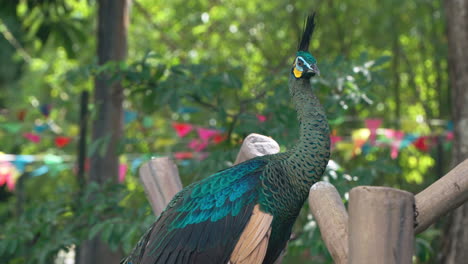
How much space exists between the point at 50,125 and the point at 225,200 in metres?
5.17

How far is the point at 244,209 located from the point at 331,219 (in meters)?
0.29

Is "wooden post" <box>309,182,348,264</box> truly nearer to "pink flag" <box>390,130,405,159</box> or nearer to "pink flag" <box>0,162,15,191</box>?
"pink flag" <box>390,130,405,159</box>

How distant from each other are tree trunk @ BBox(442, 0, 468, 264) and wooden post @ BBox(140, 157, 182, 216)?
7.44ft

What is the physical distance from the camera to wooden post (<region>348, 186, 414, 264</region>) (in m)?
1.46

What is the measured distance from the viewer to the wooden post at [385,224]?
1463 mm

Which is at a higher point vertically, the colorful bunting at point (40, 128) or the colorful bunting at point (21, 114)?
the colorful bunting at point (21, 114)

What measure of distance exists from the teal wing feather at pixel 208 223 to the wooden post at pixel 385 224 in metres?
0.51

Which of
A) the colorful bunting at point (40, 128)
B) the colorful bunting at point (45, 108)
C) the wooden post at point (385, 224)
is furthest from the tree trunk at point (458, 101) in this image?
the colorful bunting at point (40, 128)

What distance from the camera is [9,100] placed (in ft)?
35.2

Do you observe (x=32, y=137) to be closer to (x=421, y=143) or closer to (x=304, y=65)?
(x=421, y=143)

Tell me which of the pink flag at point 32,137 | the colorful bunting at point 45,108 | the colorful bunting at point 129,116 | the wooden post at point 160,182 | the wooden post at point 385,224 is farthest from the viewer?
the pink flag at point 32,137

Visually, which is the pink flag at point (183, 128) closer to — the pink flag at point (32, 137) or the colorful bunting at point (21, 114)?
the pink flag at point (32, 137)

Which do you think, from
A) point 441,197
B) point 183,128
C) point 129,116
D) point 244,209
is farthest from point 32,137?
point 441,197

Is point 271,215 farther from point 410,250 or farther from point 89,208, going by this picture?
point 89,208
